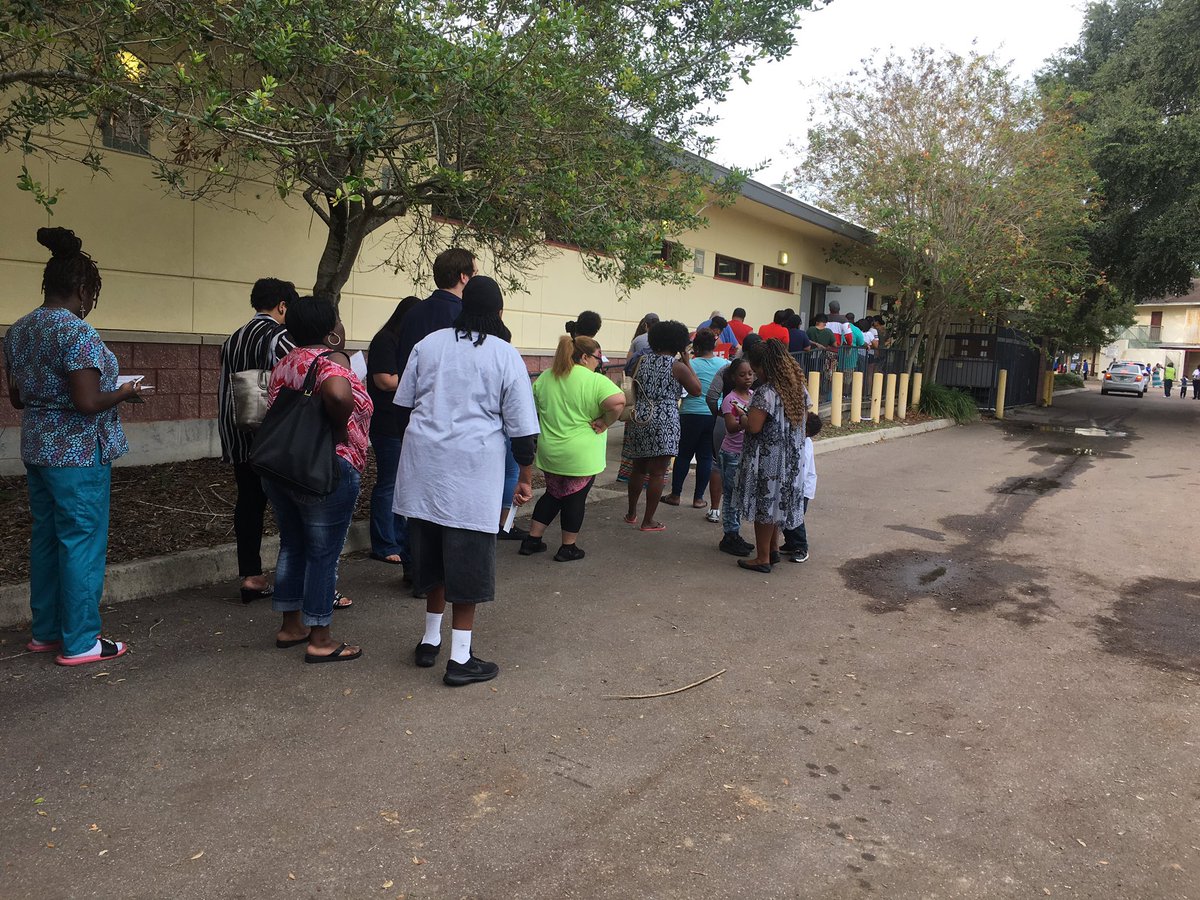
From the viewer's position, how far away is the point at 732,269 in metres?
18.5

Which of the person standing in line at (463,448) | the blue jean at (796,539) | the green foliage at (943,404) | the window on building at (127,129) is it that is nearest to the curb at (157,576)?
the person standing in line at (463,448)

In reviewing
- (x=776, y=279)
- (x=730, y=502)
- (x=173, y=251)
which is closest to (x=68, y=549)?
(x=730, y=502)

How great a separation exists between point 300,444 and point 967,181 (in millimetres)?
A: 15716

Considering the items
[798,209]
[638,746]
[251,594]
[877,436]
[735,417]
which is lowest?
[638,746]

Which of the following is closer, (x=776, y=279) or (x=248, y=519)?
(x=248, y=519)

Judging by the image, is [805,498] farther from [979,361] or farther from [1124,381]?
[1124,381]

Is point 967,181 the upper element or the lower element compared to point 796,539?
upper

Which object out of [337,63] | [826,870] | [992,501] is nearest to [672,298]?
[992,501]

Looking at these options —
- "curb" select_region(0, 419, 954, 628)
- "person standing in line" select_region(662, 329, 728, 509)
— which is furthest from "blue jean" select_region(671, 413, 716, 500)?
"curb" select_region(0, 419, 954, 628)

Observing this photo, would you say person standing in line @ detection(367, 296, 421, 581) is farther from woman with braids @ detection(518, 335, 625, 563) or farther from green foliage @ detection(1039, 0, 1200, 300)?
green foliage @ detection(1039, 0, 1200, 300)

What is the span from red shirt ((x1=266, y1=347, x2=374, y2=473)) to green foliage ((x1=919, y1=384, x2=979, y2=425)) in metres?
15.9

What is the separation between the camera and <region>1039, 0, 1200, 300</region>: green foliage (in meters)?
20.0

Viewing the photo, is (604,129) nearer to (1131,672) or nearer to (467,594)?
(467,594)

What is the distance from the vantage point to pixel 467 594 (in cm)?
405
